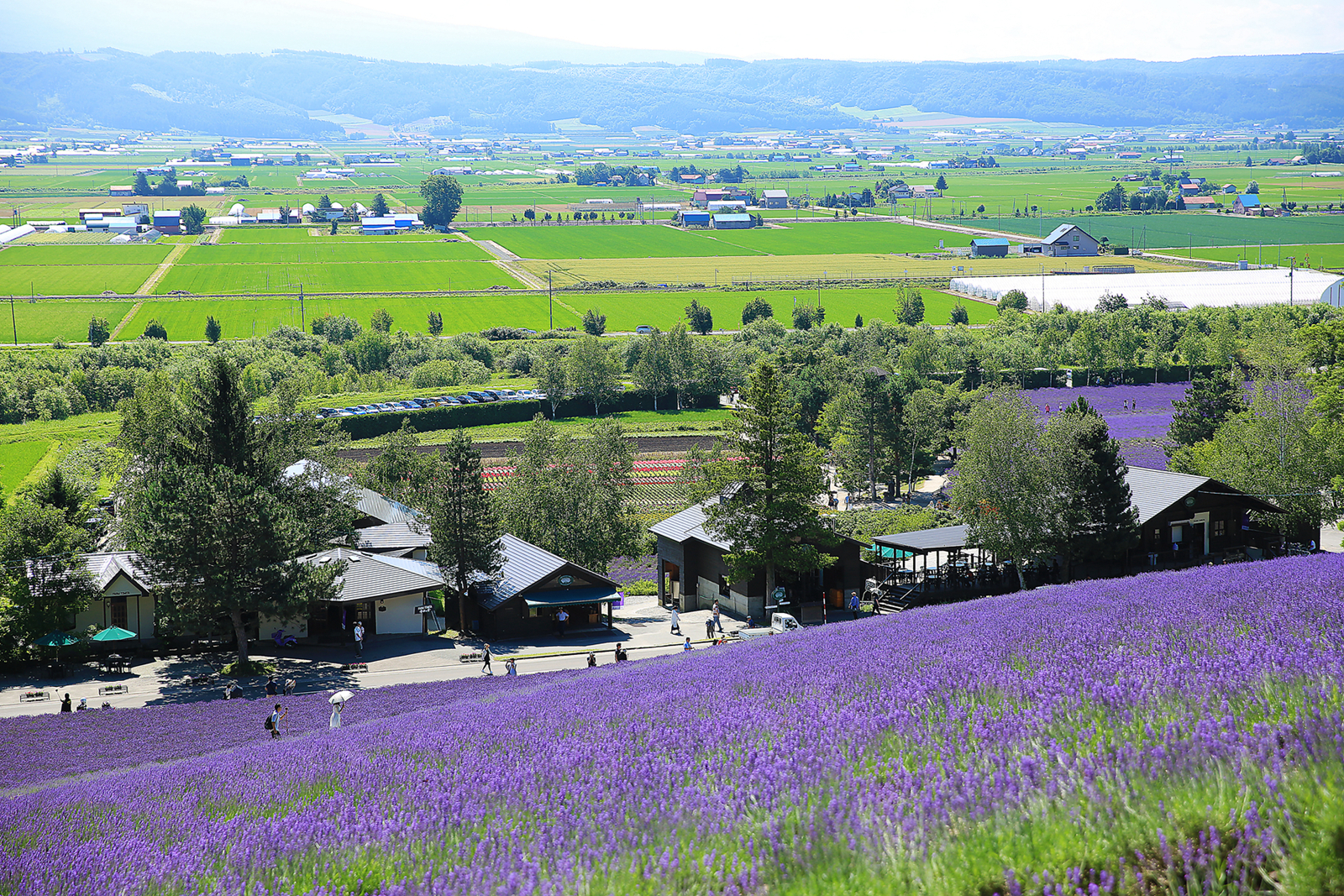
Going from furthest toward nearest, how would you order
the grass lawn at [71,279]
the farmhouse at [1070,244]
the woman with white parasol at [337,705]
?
1. the farmhouse at [1070,244]
2. the grass lawn at [71,279]
3. the woman with white parasol at [337,705]

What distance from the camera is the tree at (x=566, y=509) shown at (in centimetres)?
4672

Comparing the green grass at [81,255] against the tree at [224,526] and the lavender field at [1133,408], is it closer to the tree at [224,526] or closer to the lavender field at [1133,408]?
the lavender field at [1133,408]

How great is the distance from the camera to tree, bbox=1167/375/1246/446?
2226 inches

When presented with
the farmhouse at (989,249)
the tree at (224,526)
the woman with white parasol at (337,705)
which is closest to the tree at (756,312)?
the farmhouse at (989,249)

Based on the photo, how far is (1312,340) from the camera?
41.5 m

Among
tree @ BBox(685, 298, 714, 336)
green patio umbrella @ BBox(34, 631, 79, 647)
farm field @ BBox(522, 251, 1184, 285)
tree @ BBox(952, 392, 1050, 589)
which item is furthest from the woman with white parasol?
farm field @ BBox(522, 251, 1184, 285)

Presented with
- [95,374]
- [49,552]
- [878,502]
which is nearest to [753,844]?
[49,552]

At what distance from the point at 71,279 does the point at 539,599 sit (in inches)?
5990

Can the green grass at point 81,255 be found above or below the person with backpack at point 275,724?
above

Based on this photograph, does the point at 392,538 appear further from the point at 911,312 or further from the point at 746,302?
the point at 746,302

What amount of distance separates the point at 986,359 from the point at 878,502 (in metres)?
36.0

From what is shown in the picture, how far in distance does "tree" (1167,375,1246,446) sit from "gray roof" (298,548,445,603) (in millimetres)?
38342

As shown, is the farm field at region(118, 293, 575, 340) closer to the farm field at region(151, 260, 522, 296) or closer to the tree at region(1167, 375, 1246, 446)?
the farm field at region(151, 260, 522, 296)

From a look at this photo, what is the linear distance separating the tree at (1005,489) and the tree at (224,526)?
67.9 ft
